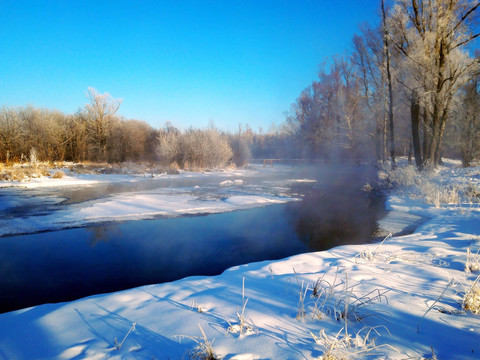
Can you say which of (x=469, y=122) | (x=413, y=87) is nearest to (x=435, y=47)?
(x=413, y=87)

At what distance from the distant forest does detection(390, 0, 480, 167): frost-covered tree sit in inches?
1.7

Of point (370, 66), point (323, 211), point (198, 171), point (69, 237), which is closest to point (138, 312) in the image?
point (69, 237)

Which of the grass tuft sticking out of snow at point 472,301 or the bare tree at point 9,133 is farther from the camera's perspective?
the bare tree at point 9,133

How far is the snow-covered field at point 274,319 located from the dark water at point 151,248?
900mm

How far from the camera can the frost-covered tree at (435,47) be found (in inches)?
448

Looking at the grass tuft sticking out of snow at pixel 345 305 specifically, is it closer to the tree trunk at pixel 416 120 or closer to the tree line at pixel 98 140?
the tree trunk at pixel 416 120

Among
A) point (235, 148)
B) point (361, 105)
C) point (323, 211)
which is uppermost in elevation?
point (361, 105)

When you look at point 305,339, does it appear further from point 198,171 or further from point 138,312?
point 198,171

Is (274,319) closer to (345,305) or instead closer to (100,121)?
(345,305)

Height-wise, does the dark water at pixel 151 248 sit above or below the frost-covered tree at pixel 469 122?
below

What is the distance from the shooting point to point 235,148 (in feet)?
109

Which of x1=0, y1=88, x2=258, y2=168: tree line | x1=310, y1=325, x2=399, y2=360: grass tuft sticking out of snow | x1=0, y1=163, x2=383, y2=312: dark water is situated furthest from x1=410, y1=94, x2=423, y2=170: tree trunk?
x1=0, y1=88, x2=258, y2=168: tree line

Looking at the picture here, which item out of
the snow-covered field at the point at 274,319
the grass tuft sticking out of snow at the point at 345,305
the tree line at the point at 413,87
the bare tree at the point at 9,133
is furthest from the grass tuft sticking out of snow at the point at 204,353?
the bare tree at the point at 9,133

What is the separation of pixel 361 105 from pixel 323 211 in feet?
81.4
